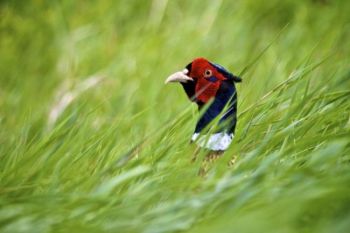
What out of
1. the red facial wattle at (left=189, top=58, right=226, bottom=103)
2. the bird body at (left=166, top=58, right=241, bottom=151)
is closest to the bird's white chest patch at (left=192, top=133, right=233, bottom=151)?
the bird body at (left=166, top=58, right=241, bottom=151)

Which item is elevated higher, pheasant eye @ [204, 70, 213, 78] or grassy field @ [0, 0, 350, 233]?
pheasant eye @ [204, 70, 213, 78]

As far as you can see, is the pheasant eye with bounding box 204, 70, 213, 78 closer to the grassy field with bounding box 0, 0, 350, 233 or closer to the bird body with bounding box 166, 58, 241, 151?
the bird body with bounding box 166, 58, 241, 151

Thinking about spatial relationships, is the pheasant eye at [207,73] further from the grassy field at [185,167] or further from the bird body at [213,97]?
the grassy field at [185,167]

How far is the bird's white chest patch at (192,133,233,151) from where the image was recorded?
2109 mm

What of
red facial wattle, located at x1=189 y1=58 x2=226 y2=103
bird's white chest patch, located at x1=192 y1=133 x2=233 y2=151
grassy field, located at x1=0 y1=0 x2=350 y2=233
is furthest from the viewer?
red facial wattle, located at x1=189 y1=58 x2=226 y2=103

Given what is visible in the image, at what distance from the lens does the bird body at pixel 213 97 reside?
2162 millimetres

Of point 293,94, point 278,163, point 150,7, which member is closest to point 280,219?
point 278,163

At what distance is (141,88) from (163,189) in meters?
2.04

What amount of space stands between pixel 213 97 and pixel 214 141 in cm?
19

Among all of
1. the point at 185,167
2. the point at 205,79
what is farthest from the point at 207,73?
the point at 185,167

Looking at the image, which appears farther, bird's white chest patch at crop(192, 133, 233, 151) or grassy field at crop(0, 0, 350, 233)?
bird's white chest patch at crop(192, 133, 233, 151)

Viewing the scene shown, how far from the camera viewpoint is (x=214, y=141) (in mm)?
2146

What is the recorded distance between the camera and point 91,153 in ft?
7.41

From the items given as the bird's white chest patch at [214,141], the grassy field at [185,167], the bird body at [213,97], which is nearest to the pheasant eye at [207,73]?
the bird body at [213,97]
